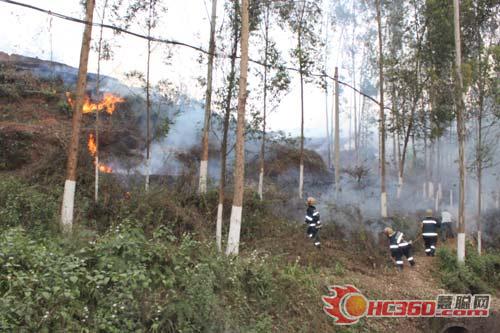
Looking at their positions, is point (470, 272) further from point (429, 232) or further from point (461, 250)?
point (429, 232)

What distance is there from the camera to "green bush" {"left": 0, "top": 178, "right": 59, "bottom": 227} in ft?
33.7

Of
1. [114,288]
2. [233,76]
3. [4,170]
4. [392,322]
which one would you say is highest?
[233,76]

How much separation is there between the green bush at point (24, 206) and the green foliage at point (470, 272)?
1225cm

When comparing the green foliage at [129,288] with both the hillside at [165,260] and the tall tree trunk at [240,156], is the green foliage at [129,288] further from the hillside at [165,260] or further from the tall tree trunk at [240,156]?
the tall tree trunk at [240,156]

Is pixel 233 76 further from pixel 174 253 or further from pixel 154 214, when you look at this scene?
pixel 174 253

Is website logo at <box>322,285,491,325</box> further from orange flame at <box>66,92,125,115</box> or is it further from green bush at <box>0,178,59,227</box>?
orange flame at <box>66,92,125,115</box>

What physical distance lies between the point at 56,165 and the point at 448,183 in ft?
108

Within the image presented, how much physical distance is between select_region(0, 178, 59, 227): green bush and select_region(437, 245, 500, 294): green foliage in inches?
482

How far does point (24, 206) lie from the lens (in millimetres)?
11117

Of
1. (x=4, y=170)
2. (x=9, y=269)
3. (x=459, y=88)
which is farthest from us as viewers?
Result: (x=4, y=170)

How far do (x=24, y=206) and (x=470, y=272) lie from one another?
1434 cm

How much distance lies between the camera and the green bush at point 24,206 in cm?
1027

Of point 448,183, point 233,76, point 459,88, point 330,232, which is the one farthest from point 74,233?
point 448,183

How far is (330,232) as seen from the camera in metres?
15.2
